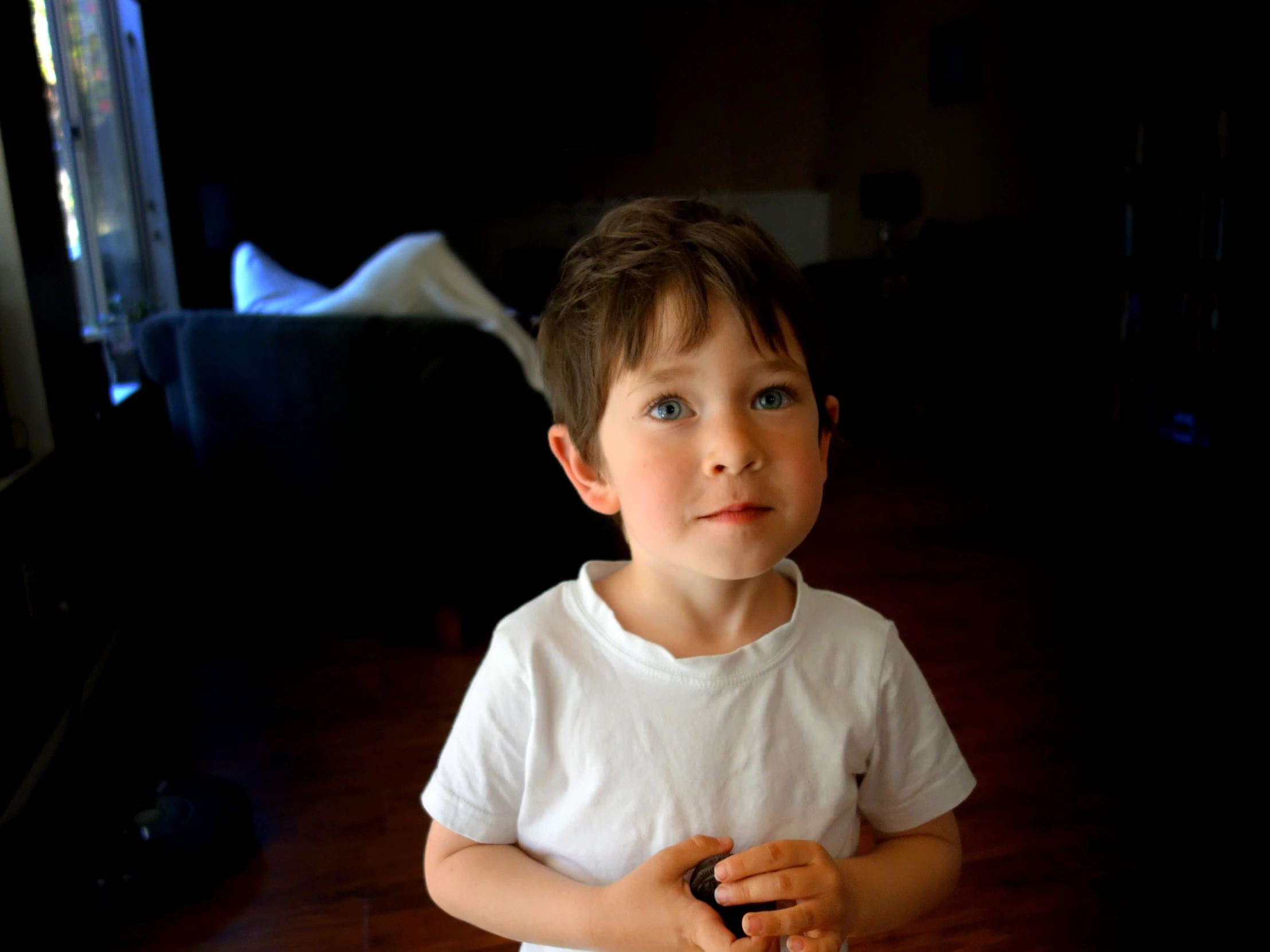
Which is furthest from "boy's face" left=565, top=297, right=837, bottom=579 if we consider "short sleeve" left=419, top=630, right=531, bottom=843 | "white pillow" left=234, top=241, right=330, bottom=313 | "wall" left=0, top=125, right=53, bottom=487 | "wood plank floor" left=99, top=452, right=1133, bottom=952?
"white pillow" left=234, top=241, right=330, bottom=313

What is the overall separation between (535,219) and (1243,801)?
5.43m

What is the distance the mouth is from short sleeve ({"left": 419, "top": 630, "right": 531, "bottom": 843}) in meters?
0.18

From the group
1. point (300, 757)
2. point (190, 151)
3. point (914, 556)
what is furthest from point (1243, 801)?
point (190, 151)

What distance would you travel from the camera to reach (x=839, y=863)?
0.72 meters

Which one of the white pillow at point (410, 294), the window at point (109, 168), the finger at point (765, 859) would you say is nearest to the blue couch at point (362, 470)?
the white pillow at point (410, 294)

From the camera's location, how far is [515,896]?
2.42 ft

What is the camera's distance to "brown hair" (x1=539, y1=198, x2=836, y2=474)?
2.33 feet

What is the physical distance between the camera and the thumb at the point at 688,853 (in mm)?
676

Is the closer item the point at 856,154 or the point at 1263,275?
the point at 1263,275

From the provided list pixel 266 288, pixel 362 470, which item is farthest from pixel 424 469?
pixel 266 288

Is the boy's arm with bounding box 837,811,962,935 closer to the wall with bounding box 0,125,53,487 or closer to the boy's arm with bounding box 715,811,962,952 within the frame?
the boy's arm with bounding box 715,811,962,952

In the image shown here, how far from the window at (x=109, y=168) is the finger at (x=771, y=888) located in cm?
268

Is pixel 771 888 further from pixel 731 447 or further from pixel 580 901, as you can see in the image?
pixel 731 447

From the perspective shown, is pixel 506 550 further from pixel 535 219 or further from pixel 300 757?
pixel 535 219
